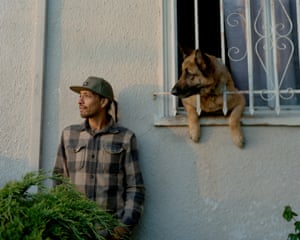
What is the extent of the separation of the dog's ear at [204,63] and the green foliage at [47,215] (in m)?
1.43

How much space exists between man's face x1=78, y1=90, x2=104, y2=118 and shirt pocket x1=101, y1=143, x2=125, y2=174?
269 millimetres

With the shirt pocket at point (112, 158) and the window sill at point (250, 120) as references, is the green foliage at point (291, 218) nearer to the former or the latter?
the window sill at point (250, 120)

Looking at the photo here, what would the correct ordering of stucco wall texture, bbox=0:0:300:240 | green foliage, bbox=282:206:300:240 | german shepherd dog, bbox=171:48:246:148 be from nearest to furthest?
1. green foliage, bbox=282:206:300:240
2. german shepherd dog, bbox=171:48:246:148
3. stucco wall texture, bbox=0:0:300:240

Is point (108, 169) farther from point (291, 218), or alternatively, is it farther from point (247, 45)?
point (247, 45)

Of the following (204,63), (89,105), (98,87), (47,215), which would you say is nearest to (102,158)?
(89,105)

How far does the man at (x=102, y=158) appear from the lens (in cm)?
261

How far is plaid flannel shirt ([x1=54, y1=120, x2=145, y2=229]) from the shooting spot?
2.61m

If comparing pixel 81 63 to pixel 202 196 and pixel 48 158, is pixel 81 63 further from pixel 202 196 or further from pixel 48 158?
pixel 202 196

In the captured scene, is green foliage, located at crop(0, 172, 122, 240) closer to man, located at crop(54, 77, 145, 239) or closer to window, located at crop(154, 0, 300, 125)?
man, located at crop(54, 77, 145, 239)

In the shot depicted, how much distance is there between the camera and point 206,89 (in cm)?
273

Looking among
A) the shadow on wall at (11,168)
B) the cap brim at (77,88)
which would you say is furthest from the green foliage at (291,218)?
the shadow on wall at (11,168)

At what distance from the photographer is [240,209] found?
2.79 metres

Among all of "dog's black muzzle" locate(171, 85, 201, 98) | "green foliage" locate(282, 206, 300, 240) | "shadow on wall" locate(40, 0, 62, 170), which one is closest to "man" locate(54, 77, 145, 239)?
"shadow on wall" locate(40, 0, 62, 170)

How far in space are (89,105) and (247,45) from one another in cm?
140
